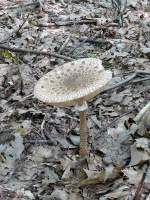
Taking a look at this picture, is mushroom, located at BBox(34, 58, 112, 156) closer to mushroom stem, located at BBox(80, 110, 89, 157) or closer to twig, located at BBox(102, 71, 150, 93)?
mushroom stem, located at BBox(80, 110, 89, 157)

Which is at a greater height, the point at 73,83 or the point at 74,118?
the point at 73,83

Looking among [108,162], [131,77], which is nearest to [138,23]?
[131,77]

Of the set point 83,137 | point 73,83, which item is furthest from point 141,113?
point 73,83

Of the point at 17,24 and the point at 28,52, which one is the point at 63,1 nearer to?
the point at 17,24

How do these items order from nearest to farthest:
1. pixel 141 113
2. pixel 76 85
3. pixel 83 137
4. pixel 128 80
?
pixel 76 85
pixel 83 137
pixel 141 113
pixel 128 80

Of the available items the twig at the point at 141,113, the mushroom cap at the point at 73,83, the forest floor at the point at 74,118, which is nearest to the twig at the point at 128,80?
the forest floor at the point at 74,118

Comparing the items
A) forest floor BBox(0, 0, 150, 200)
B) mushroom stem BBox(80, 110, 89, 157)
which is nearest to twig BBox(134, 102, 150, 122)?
forest floor BBox(0, 0, 150, 200)

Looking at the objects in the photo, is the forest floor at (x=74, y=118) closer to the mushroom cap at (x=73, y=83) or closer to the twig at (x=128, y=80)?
the twig at (x=128, y=80)

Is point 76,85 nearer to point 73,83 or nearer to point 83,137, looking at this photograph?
point 73,83
